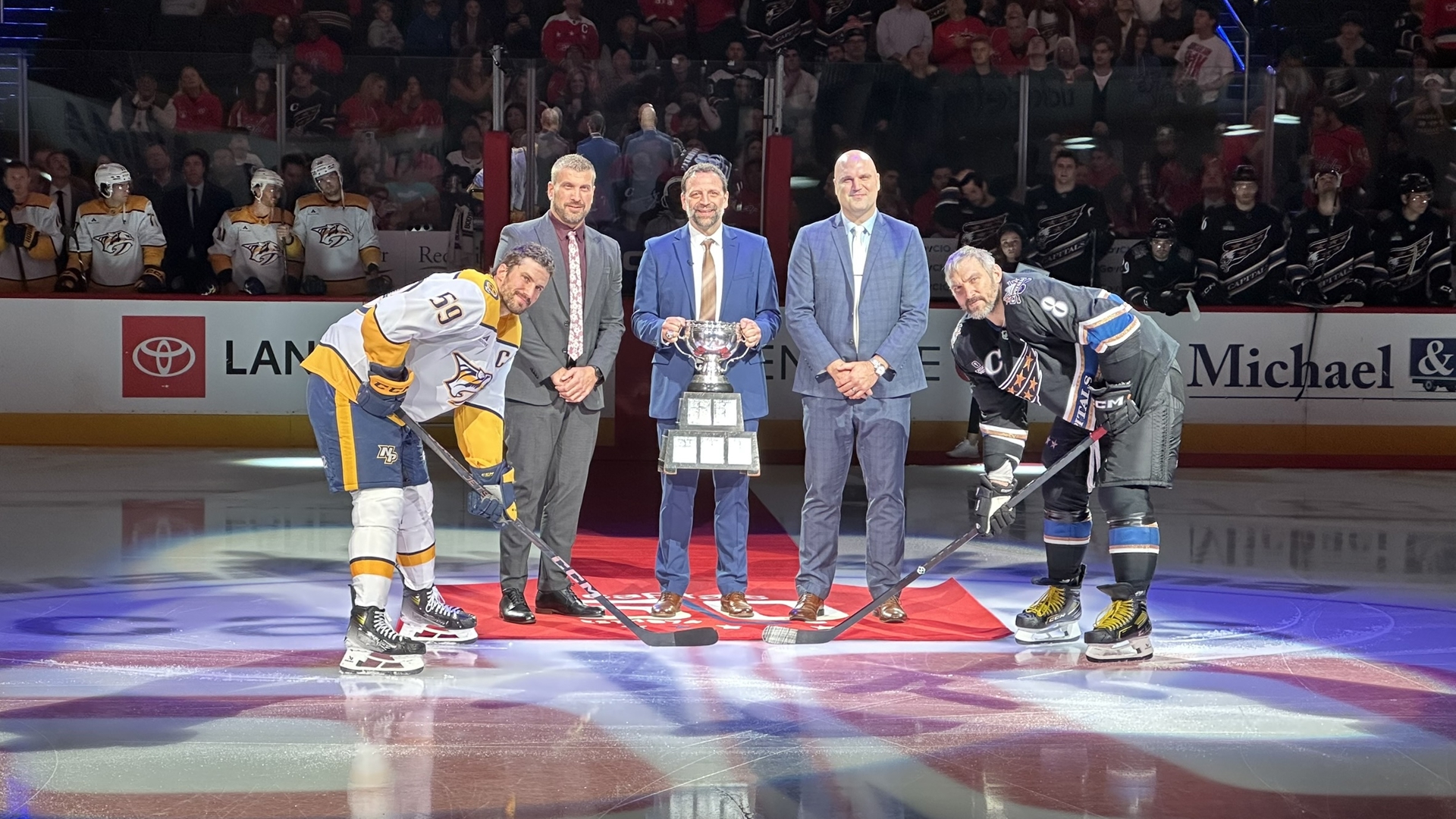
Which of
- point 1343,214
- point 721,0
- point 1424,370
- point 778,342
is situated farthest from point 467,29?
point 1424,370

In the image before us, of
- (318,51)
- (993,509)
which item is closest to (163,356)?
(318,51)

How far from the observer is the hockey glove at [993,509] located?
527cm

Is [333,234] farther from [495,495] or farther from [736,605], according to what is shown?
[495,495]

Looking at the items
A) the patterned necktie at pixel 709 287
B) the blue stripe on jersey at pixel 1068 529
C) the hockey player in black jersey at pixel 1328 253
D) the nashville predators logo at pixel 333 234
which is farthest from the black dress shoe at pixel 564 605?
the hockey player in black jersey at pixel 1328 253

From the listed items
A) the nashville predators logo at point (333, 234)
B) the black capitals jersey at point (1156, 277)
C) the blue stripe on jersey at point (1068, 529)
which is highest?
the nashville predators logo at point (333, 234)

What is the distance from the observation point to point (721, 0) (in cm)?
1258

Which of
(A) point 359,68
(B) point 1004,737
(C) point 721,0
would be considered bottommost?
(B) point 1004,737

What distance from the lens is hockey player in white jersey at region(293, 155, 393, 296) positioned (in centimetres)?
1036

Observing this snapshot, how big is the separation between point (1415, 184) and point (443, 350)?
8.09 meters

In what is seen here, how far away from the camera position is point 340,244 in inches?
408

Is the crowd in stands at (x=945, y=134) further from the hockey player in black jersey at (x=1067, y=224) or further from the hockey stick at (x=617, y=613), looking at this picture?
the hockey stick at (x=617, y=613)

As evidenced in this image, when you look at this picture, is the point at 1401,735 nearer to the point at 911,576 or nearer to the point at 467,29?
the point at 911,576

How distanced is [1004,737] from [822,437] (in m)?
1.73

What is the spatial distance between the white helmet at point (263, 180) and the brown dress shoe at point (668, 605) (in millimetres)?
5883
